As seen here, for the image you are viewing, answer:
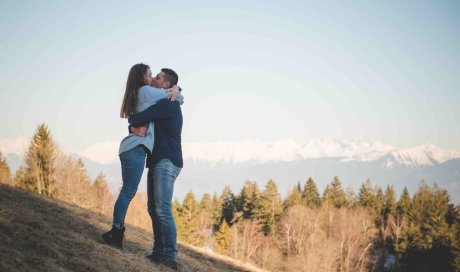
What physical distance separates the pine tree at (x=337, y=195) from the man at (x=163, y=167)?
71962mm

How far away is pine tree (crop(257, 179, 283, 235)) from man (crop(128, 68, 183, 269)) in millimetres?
59294

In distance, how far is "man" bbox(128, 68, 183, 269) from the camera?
671cm

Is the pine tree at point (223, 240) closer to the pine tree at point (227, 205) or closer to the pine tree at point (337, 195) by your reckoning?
the pine tree at point (227, 205)

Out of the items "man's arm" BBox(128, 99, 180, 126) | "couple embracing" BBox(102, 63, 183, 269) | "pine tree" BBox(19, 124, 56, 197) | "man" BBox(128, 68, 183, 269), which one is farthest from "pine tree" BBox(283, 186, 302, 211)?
"man's arm" BBox(128, 99, 180, 126)

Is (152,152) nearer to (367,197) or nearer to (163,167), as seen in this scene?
(163,167)

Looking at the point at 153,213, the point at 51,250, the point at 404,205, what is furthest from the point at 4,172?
the point at 404,205

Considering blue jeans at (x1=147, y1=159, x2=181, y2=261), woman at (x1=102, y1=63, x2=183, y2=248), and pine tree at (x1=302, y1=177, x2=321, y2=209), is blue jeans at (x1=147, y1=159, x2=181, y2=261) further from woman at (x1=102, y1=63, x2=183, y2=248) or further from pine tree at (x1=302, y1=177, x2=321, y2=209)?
pine tree at (x1=302, y1=177, x2=321, y2=209)

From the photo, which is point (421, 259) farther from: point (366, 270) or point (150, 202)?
point (150, 202)

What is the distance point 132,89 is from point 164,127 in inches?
36.0

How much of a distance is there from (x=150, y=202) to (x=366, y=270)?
60.7 m

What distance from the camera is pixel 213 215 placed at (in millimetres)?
79250

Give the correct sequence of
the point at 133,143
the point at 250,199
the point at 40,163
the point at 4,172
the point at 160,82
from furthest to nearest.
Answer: the point at 250,199, the point at 4,172, the point at 40,163, the point at 160,82, the point at 133,143

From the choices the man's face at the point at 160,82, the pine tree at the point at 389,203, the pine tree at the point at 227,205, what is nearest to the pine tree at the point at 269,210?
the pine tree at the point at 227,205

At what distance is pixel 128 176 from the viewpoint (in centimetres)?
660
